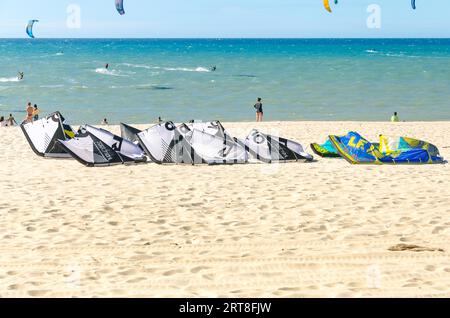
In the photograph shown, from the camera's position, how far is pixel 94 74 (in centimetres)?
6962

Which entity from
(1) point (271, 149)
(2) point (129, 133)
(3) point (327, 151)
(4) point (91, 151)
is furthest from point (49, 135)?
(3) point (327, 151)

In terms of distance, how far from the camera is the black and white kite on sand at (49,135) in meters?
16.3

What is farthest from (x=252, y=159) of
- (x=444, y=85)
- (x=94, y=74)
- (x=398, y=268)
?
(x=94, y=74)

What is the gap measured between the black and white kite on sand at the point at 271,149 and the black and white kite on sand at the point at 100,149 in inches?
113

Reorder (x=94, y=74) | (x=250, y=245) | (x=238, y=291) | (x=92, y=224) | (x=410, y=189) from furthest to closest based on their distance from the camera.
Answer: (x=94, y=74) → (x=410, y=189) → (x=92, y=224) → (x=250, y=245) → (x=238, y=291)

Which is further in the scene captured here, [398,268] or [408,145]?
[408,145]

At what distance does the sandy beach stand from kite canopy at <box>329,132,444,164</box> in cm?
52

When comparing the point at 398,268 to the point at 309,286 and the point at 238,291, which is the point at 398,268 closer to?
the point at 309,286

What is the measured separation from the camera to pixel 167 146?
614 inches

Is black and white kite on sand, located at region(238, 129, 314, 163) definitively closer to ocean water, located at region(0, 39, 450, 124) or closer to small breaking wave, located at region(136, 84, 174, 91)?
ocean water, located at region(0, 39, 450, 124)

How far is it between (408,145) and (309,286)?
10.1m

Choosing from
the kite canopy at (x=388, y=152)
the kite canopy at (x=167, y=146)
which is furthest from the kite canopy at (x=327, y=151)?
the kite canopy at (x=167, y=146)

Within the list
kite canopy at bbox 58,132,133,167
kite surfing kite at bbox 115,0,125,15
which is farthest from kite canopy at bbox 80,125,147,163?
kite surfing kite at bbox 115,0,125,15

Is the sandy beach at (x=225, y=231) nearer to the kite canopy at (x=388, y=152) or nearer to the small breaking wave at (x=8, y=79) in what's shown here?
the kite canopy at (x=388, y=152)
